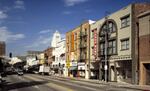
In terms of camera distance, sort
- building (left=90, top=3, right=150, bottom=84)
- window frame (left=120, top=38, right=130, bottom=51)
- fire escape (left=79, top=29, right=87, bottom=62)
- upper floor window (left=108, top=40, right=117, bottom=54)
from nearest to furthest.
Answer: building (left=90, top=3, right=150, bottom=84) < window frame (left=120, top=38, right=130, bottom=51) < upper floor window (left=108, top=40, right=117, bottom=54) < fire escape (left=79, top=29, right=87, bottom=62)

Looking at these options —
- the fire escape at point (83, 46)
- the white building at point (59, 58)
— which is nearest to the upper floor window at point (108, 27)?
the fire escape at point (83, 46)

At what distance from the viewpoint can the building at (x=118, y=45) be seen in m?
55.5

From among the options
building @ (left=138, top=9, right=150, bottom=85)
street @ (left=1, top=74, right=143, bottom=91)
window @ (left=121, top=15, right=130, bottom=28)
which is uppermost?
window @ (left=121, top=15, right=130, bottom=28)

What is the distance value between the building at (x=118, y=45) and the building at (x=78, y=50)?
813cm

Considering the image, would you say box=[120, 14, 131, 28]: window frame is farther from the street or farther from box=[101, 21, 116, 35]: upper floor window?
the street

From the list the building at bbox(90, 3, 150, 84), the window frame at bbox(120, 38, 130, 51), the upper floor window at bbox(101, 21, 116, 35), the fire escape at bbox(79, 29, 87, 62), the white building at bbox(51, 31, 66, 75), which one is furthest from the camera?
→ the white building at bbox(51, 31, 66, 75)

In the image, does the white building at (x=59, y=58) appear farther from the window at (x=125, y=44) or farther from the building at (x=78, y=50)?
the window at (x=125, y=44)

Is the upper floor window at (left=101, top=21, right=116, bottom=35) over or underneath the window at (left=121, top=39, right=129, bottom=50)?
over

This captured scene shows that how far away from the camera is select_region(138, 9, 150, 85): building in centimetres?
5091

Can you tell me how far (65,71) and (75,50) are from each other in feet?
53.3

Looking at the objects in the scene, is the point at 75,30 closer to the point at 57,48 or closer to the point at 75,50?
the point at 75,50

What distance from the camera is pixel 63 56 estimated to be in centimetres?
11444

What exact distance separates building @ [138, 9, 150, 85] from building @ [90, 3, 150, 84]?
1687 millimetres

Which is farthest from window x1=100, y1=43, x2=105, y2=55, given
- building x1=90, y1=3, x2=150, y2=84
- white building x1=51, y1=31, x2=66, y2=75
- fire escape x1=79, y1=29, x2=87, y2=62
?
white building x1=51, y1=31, x2=66, y2=75
